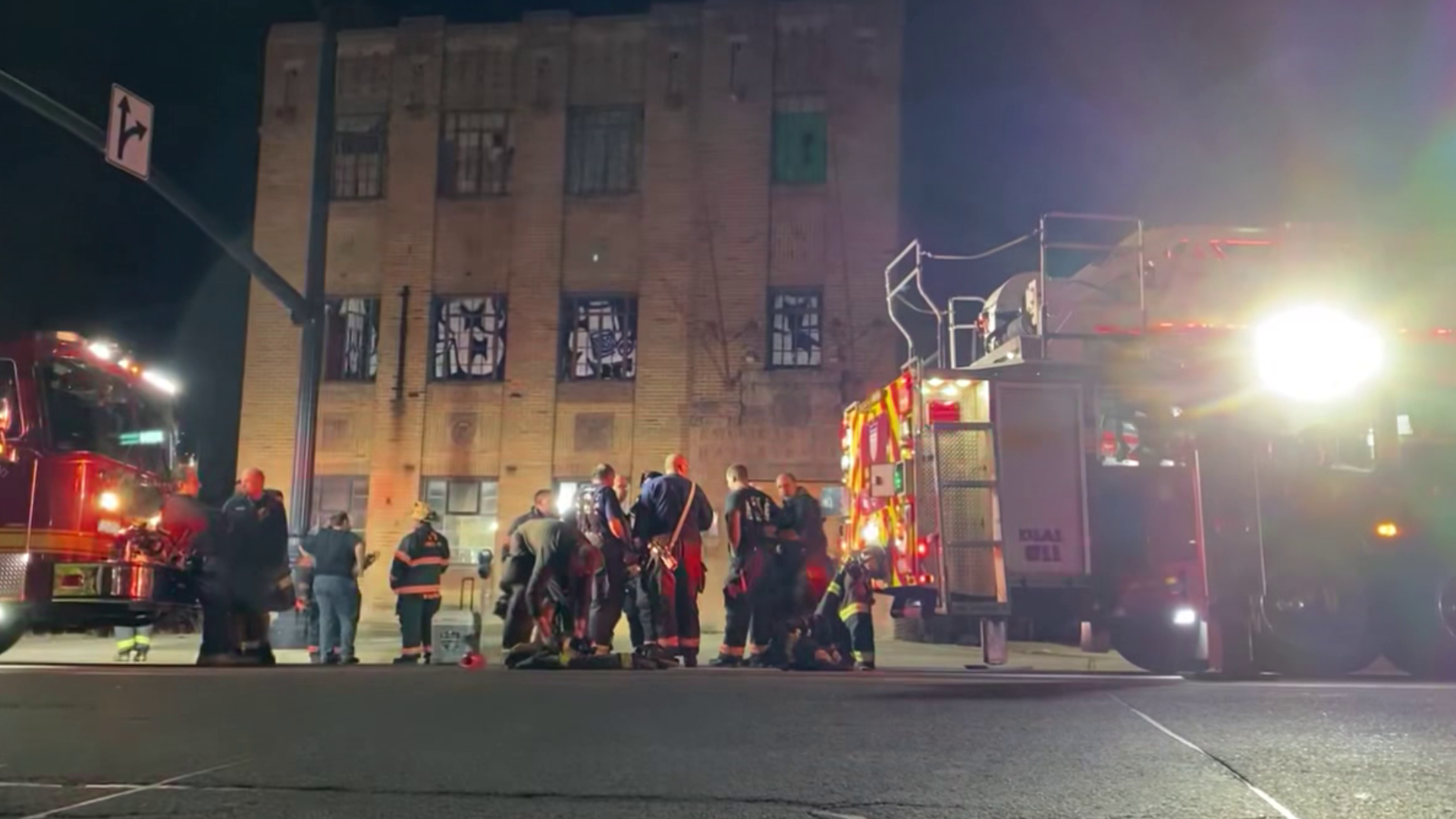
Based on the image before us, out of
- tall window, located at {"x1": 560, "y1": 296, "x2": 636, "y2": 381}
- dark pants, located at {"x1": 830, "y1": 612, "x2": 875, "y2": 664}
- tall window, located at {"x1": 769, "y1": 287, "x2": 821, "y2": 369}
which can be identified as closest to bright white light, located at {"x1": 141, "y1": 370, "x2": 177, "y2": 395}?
dark pants, located at {"x1": 830, "y1": 612, "x2": 875, "y2": 664}

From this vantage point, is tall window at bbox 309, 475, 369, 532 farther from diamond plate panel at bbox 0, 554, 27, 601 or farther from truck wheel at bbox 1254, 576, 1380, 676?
truck wheel at bbox 1254, 576, 1380, 676

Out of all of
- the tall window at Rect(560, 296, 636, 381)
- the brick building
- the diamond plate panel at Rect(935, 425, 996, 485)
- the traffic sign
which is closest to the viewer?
the diamond plate panel at Rect(935, 425, 996, 485)

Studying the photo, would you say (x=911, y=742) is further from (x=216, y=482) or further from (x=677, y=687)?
(x=216, y=482)

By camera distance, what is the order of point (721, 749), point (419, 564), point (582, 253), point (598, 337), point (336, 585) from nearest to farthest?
point (721, 749) < point (336, 585) < point (419, 564) < point (598, 337) < point (582, 253)

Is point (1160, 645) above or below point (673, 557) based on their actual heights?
below

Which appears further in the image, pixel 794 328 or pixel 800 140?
pixel 800 140

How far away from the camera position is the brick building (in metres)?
19.0

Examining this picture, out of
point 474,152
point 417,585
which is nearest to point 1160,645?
point 417,585

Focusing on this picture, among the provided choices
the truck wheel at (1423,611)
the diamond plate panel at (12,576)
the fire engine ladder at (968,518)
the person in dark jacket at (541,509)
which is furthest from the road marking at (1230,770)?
the diamond plate panel at (12,576)

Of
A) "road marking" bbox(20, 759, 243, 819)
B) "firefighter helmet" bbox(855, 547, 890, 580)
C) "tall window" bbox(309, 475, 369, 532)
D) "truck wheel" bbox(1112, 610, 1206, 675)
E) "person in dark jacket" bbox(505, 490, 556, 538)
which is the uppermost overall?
"tall window" bbox(309, 475, 369, 532)

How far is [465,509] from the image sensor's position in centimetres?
1950

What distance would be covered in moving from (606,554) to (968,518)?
9.46 feet

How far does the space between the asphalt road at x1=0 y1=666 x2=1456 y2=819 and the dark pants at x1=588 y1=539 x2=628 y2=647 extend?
1649 millimetres

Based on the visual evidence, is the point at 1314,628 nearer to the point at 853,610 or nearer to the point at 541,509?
the point at 853,610
